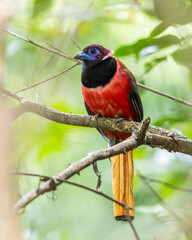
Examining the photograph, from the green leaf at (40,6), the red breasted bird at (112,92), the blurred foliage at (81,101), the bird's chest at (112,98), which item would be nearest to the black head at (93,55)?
the red breasted bird at (112,92)

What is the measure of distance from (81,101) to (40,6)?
8.76 ft

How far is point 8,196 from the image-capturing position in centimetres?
93

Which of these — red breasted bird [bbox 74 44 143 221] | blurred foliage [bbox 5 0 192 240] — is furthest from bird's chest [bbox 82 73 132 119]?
blurred foliage [bbox 5 0 192 240]

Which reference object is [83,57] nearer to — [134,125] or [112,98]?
[112,98]

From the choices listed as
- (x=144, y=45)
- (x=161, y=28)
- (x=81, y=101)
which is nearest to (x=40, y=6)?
(x=144, y=45)

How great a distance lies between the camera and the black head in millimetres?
3672

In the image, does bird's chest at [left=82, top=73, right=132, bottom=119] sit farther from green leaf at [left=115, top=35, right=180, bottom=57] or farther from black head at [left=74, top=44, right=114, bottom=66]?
→ green leaf at [left=115, top=35, right=180, bottom=57]

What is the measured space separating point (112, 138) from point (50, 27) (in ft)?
5.28

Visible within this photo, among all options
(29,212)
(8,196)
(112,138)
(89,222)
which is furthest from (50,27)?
(8,196)

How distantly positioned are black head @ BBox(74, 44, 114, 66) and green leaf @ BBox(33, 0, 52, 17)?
59 centimetres

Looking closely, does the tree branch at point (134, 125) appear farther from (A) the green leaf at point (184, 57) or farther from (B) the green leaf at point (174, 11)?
(B) the green leaf at point (174, 11)

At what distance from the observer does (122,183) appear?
311 cm

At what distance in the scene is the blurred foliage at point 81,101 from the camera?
→ 9.37 ft

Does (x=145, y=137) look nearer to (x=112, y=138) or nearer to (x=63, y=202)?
(x=112, y=138)
